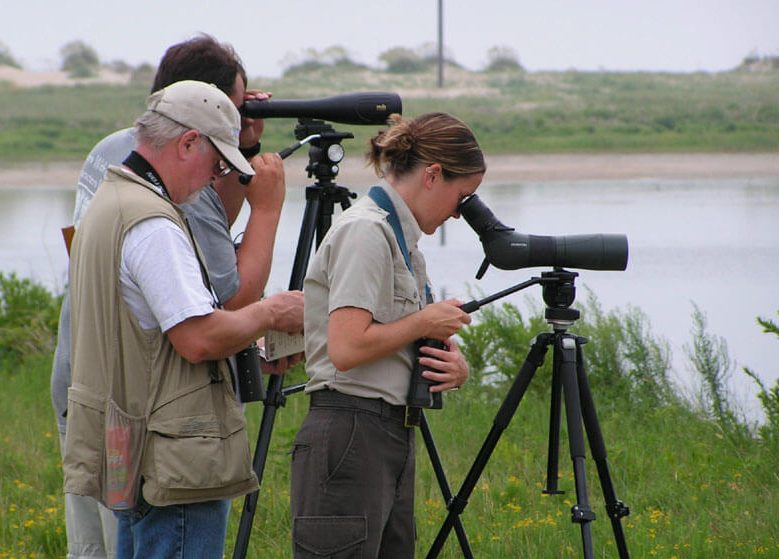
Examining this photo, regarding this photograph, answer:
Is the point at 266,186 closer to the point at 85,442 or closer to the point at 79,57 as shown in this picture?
the point at 85,442

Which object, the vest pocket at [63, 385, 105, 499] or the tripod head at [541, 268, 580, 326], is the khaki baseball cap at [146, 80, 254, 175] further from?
the tripod head at [541, 268, 580, 326]

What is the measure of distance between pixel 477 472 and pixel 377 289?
0.90 metres

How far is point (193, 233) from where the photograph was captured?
10.5ft

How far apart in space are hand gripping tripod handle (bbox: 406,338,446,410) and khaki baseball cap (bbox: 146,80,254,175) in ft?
2.17

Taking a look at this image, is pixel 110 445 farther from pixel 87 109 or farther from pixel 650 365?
pixel 87 109

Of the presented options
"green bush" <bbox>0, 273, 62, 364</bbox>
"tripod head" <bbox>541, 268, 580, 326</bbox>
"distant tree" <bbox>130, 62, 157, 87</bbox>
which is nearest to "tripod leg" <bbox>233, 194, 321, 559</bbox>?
"tripod head" <bbox>541, 268, 580, 326</bbox>

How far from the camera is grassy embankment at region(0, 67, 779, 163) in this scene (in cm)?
1953

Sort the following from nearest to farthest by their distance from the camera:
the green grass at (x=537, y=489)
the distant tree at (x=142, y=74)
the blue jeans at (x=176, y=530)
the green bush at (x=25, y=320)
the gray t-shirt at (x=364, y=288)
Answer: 1. the blue jeans at (x=176, y=530)
2. the gray t-shirt at (x=364, y=288)
3. the green grass at (x=537, y=489)
4. the green bush at (x=25, y=320)
5. the distant tree at (x=142, y=74)

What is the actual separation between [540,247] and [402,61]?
34436 millimetres

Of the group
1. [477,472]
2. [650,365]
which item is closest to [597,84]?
[650,365]

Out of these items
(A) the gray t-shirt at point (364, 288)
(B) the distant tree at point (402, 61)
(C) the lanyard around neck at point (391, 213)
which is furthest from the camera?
(B) the distant tree at point (402, 61)

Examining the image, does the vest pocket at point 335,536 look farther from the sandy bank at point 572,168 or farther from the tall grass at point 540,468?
the sandy bank at point 572,168

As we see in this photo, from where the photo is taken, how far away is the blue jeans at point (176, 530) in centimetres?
276

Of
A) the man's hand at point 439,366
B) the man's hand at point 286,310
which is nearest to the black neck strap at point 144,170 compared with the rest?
the man's hand at point 286,310
